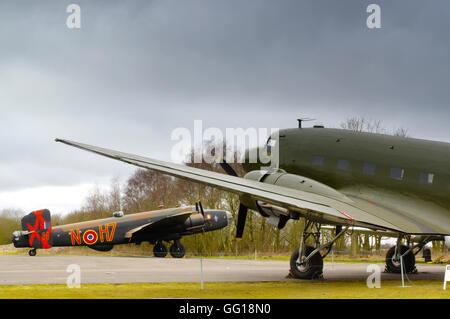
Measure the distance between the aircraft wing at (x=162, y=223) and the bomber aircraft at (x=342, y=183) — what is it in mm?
18748

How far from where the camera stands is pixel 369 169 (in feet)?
49.8

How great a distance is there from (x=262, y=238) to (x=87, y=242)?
18311mm

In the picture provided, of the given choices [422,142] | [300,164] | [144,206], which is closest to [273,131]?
[300,164]

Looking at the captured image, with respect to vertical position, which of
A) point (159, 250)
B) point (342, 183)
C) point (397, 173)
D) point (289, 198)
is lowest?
point (159, 250)

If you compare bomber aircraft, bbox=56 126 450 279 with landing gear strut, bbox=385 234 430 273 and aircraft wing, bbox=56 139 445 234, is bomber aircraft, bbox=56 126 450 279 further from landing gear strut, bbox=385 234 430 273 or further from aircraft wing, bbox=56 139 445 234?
landing gear strut, bbox=385 234 430 273

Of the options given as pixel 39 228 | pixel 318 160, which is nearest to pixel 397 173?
pixel 318 160

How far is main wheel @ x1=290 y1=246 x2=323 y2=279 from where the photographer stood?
15.1 meters

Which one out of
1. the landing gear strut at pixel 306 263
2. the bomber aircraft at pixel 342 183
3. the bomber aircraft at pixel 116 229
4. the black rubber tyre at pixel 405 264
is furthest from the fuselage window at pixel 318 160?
the bomber aircraft at pixel 116 229

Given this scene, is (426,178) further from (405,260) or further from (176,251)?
(176,251)

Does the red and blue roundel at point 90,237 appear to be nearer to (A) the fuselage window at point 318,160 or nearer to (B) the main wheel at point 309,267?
(B) the main wheel at point 309,267

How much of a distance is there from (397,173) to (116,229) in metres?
25.3

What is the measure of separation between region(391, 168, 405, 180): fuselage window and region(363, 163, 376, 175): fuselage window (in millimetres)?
622

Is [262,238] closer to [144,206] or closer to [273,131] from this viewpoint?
[144,206]
